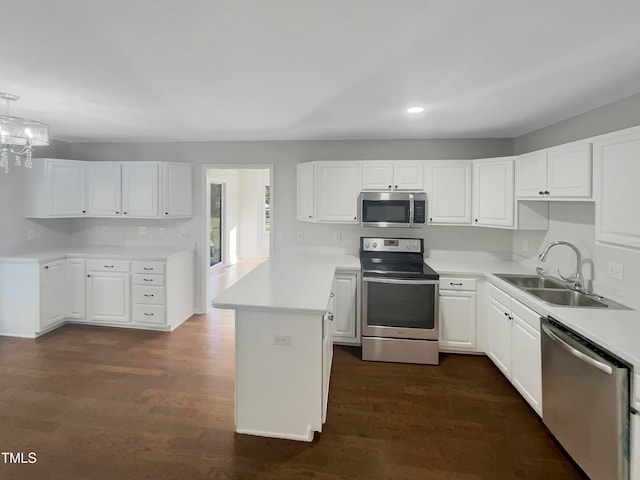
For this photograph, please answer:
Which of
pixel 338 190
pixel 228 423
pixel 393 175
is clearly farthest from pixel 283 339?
pixel 393 175

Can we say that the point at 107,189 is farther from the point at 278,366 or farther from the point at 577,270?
the point at 577,270

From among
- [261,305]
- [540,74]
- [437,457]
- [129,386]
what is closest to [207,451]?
[261,305]

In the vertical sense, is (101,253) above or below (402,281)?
above

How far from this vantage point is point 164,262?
3904 mm

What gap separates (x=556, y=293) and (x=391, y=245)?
5.63 feet

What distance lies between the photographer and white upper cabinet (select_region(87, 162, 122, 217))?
4.24m

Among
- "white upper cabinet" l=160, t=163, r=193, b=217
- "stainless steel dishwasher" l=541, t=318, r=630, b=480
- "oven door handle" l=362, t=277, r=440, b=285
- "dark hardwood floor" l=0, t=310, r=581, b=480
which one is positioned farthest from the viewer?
"white upper cabinet" l=160, t=163, r=193, b=217

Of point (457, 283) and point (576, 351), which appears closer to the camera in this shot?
point (576, 351)

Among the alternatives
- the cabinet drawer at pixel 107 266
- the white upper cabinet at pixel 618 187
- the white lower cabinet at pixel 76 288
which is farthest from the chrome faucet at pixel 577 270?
the white lower cabinet at pixel 76 288

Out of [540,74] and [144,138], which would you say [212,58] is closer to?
[540,74]

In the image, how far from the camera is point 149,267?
3.93m

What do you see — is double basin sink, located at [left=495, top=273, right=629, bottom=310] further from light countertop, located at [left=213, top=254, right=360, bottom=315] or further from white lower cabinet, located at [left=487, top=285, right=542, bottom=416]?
light countertop, located at [left=213, top=254, right=360, bottom=315]

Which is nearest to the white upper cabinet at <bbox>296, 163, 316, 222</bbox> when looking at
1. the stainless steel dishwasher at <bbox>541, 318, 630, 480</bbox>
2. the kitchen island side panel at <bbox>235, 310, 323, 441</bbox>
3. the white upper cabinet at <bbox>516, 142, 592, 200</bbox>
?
the kitchen island side panel at <bbox>235, 310, 323, 441</bbox>

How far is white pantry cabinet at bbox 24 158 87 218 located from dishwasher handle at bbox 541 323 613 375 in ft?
16.9
